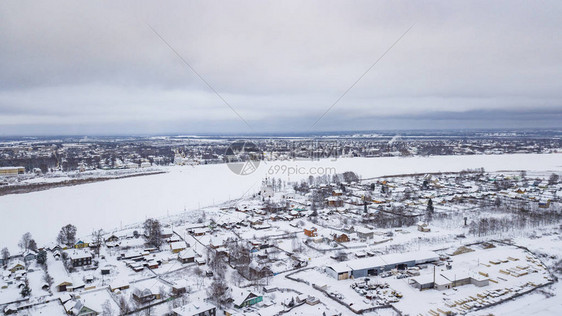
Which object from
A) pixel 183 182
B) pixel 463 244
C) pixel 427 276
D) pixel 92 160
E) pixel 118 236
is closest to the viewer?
pixel 427 276

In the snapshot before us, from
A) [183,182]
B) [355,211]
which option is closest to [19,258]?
[355,211]

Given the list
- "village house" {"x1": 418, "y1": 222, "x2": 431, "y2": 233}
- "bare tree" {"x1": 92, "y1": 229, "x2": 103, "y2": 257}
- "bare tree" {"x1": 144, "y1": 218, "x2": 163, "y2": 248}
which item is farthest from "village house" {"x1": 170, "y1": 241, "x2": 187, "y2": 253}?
"village house" {"x1": 418, "y1": 222, "x2": 431, "y2": 233}

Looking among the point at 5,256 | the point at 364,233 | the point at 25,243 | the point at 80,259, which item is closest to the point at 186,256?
the point at 80,259

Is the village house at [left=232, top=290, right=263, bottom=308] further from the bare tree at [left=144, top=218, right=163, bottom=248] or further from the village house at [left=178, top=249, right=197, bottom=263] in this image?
the bare tree at [left=144, top=218, right=163, bottom=248]

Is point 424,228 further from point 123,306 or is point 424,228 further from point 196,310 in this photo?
point 123,306

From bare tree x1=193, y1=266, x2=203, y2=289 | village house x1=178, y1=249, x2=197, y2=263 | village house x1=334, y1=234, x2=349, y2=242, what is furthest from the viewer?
village house x1=334, y1=234, x2=349, y2=242

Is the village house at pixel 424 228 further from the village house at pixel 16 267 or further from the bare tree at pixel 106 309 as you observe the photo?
the village house at pixel 16 267

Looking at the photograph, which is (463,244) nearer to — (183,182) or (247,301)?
(247,301)

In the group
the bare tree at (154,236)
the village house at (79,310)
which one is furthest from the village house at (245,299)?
the bare tree at (154,236)
